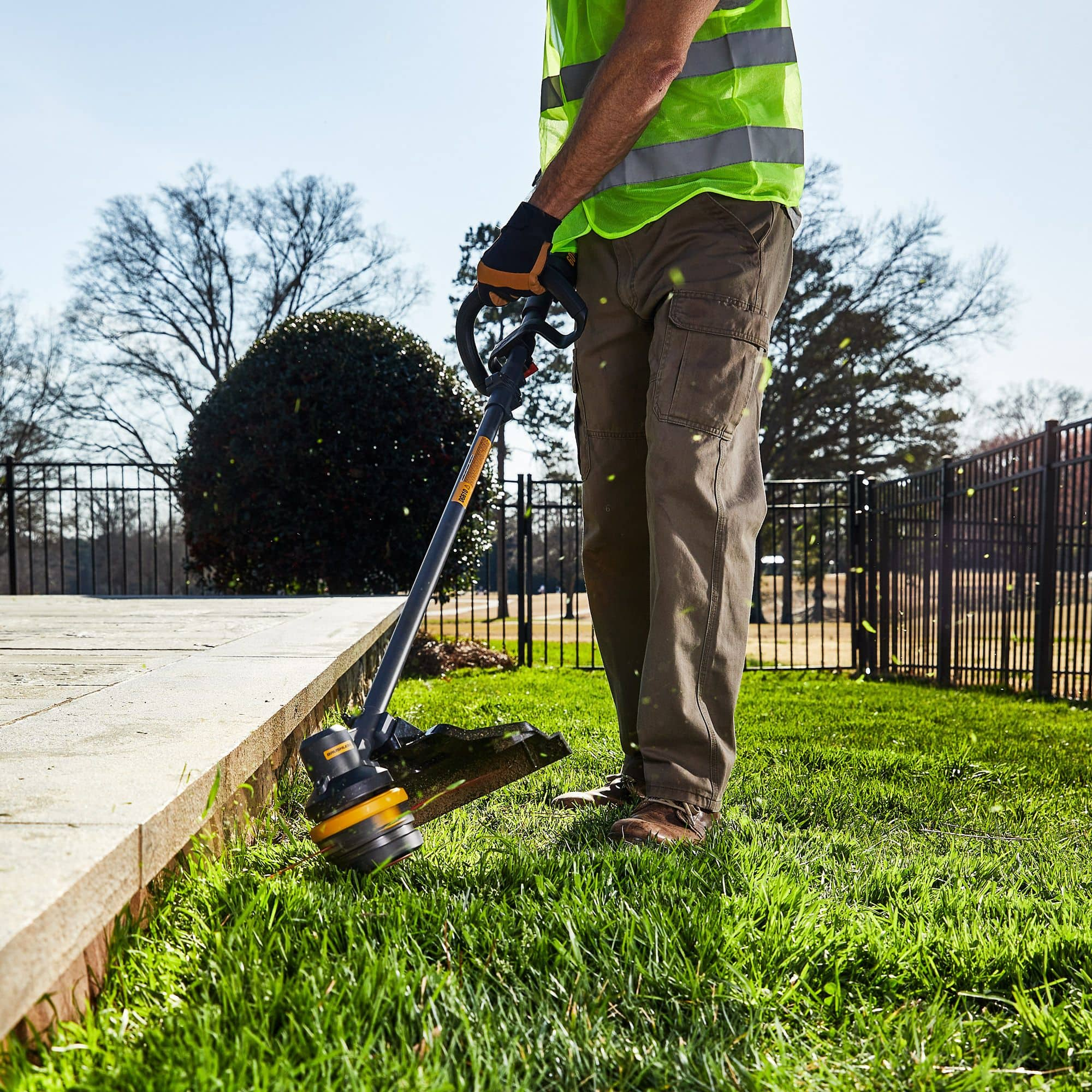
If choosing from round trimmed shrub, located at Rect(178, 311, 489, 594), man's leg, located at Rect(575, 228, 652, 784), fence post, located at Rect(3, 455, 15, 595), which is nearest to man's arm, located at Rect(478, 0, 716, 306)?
man's leg, located at Rect(575, 228, 652, 784)

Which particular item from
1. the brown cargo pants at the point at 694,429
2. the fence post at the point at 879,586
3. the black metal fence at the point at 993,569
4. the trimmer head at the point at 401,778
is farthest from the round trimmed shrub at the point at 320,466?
the trimmer head at the point at 401,778

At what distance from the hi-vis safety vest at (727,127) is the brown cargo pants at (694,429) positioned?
5 centimetres

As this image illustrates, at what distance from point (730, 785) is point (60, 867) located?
6.75 ft

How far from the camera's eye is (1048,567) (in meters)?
6.14

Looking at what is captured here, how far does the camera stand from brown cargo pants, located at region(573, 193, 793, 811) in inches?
78.5

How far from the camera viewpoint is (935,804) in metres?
2.55

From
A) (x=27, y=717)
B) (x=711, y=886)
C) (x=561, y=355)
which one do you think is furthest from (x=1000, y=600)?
(x=561, y=355)

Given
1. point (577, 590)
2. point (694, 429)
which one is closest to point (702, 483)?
point (694, 429)

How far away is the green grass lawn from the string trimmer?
89 mm

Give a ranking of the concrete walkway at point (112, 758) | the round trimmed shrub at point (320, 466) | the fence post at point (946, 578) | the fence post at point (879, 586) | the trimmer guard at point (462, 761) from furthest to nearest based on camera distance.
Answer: the fence post at point (879, 586)
the round trimmed shrub at point (320, 466)
the fence post at point (946, 578)
the trimmer guard at point (462, 761)
the concrete walkway at point (112, 758)

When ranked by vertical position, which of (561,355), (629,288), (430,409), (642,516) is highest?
(561,355)

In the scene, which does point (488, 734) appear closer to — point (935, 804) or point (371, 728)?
point (371, 728)

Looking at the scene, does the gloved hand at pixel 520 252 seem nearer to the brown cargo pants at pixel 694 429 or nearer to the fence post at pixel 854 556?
the brown cargo pants at pixel 694 429

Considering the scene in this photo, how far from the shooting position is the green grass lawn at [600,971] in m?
1.01
